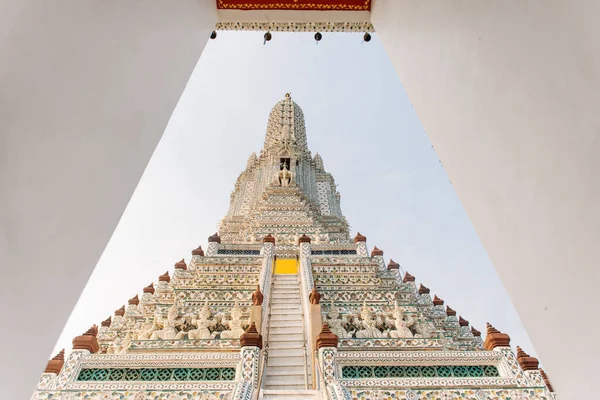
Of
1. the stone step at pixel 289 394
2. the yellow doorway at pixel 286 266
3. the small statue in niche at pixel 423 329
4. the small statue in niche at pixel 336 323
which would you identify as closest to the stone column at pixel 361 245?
the yellow doorway at pixel 286 266

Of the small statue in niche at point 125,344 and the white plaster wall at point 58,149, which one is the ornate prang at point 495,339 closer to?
the white plaster wall at point 58,149

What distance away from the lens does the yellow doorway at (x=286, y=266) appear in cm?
985

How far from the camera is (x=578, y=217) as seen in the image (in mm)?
1514

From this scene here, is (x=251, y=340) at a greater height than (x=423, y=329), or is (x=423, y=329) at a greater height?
(x=423, y=329)

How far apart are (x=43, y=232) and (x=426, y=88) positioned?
2.50 metres

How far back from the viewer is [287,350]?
675cm

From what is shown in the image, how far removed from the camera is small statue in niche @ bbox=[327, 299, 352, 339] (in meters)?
7.16

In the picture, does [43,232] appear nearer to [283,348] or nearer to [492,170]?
[492,170]

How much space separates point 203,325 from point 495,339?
15.3ft

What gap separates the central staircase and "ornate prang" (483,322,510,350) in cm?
257

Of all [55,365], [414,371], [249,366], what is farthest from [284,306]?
[55,365]

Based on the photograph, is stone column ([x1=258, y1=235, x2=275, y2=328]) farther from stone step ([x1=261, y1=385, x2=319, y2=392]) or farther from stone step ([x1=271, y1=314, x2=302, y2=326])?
stone step ([x1=261, y1=385, x2=319, y2=392])

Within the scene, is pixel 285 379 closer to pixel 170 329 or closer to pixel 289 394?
pixel 289 394

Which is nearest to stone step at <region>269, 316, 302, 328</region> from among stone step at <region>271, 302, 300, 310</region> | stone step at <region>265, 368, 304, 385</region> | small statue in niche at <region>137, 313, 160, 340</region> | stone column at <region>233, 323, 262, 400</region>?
stone step at <region>271, 302, 300, 310</region>
